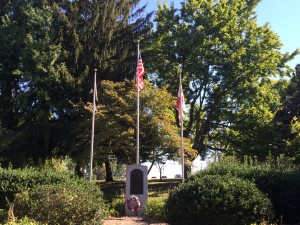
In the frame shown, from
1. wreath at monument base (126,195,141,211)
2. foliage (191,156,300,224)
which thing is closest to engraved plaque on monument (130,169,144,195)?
wreath at monument base (126,195,141,211)

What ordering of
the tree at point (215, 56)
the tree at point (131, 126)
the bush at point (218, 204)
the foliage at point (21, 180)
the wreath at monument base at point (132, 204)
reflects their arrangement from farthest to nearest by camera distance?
the tree at point (215, 56) < the tree at point (131, 126) < the wreath at monument base at point (132, 204) < the foliage at point (21, 180) < the bush at point (218, 204)

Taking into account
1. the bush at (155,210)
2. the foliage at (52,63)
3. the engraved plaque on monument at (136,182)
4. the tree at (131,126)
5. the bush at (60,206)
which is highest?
the foliage at (52,63)

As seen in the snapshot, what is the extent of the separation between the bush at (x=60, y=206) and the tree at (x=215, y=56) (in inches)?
837

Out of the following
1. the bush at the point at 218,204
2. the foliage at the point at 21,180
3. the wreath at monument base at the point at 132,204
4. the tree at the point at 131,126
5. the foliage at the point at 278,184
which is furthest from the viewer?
the tree at the point at 131,126

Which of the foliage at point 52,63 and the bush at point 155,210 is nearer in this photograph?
the bush at point 155,210

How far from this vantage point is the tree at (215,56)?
3161 cm

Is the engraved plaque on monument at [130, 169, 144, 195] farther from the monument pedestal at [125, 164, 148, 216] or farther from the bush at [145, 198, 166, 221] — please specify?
the bush at [145, 198, 166, 221]

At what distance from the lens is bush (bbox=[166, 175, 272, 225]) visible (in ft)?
32.5

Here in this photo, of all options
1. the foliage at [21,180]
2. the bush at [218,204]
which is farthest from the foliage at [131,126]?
the bush at [218,204]

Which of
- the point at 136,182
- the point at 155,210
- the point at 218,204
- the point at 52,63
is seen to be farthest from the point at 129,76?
the point at 218,204

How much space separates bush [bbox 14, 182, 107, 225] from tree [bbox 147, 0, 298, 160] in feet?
69.7

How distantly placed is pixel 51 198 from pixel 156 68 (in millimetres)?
22412

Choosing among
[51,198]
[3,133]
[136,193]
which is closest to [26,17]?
[3,133]

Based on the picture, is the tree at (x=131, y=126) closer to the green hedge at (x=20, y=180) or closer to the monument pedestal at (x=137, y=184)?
the monument pedestal at (x=137, y=184)
